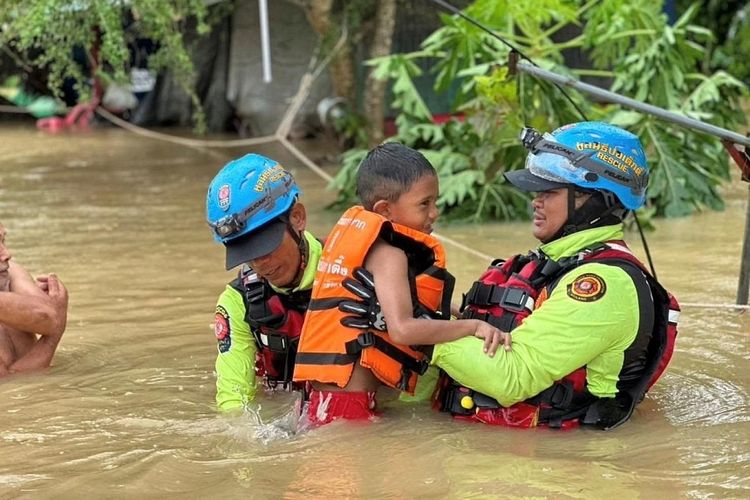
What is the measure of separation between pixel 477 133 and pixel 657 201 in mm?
1644

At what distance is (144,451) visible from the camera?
4.27 metres

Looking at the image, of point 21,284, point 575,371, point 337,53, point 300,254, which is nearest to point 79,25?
point 337,53

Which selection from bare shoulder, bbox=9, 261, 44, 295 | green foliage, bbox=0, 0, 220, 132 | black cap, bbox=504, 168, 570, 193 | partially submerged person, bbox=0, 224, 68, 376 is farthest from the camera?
green foliage, bbox=0, 0, 220, 132

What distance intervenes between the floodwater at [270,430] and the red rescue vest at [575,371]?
71 mm

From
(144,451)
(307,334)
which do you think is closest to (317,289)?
(307,334)

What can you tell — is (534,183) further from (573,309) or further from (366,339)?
(366,339)

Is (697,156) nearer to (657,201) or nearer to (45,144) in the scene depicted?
(657,201)

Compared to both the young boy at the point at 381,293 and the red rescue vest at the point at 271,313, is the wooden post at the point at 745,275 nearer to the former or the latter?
the young boy at the point at 381,293

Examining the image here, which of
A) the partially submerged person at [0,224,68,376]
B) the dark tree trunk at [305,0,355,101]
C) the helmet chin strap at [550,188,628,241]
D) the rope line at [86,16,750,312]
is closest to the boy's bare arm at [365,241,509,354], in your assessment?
the helmet chin strap at [550,188,628,241]

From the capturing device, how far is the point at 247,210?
4.31 metres

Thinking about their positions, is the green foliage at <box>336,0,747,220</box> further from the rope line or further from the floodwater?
the floodwater

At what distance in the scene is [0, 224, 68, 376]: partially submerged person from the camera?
17.0 feet

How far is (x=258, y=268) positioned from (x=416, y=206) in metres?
0.67

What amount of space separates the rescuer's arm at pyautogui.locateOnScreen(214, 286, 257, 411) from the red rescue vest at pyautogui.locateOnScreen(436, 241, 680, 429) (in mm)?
914
